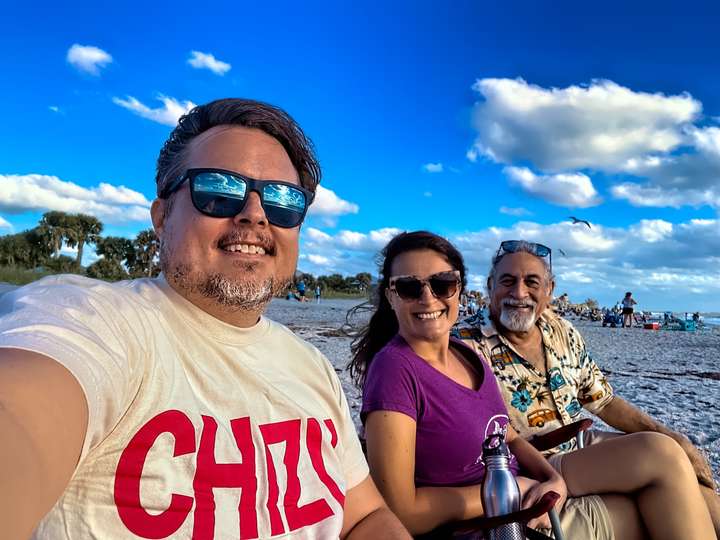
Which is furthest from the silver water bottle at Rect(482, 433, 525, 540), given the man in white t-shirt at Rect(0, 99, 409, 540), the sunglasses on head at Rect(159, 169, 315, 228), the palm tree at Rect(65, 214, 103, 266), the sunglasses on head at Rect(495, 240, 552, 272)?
the palm tree at Rect(65, 214, 103, 266)

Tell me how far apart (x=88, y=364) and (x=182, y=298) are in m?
0.59

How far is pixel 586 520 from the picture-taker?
254cm

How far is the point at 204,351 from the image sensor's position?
60.7 inches

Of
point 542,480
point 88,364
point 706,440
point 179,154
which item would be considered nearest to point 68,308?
point 88,364

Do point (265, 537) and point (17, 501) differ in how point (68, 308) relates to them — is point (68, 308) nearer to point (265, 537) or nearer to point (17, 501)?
point (17, 501)

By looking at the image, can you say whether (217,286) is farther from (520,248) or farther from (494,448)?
(520,248)

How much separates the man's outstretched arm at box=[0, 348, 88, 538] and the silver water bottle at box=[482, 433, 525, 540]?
1577 mm

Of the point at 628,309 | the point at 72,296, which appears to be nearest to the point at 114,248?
the point at 628,309

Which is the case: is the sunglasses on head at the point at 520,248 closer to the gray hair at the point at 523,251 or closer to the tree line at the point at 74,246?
the gray hair at the point at 523,251

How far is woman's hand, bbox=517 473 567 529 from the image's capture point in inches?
91.4

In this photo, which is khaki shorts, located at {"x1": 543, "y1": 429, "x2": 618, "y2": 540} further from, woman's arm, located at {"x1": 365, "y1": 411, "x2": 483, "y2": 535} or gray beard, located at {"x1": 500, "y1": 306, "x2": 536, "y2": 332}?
gray beard, located at {"x1": 500, "y1": 306, "x2": 536, "y2": 332}

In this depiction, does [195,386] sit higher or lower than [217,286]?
lower

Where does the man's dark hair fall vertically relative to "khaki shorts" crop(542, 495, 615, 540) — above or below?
above

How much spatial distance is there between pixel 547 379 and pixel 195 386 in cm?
286
